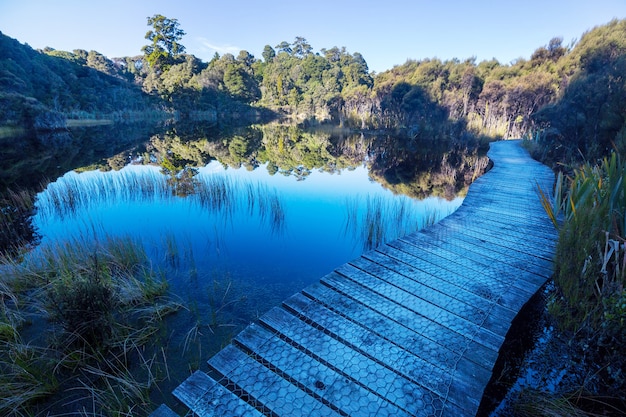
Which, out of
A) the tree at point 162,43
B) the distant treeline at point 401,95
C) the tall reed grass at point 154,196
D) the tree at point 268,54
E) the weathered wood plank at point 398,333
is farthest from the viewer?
the tree at point 268,54

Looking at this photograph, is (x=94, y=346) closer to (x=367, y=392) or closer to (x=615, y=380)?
(x=367, y=392)

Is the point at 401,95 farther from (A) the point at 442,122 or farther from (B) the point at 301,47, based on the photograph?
(B) the point at 301,47

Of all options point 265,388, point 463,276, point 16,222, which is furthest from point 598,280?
point 16,222

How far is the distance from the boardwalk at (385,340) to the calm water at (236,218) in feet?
2.36

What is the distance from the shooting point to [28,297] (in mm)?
2973

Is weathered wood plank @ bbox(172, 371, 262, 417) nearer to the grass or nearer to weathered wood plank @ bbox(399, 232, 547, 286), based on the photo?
weathered wood plank @ bbox(399, 232, 547, 286)

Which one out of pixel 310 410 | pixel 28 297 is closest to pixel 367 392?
pixel 310 410

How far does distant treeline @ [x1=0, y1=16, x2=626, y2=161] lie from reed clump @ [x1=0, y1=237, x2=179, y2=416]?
651 cm

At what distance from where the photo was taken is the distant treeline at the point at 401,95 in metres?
8.68

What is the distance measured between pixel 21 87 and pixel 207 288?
1437 inches

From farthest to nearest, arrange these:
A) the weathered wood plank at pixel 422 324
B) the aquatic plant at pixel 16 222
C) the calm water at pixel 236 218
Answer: the aquatic plant at pixel 16 222 → the calm water at pixel 236 218 → the weathered wood plank at pixel 422 324

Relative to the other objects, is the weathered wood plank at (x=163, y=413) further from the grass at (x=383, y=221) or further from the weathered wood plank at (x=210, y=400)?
the grass at (x=383, y=221)

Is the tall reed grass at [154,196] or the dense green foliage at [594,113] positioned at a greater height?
the dense green foliage at [594,113]

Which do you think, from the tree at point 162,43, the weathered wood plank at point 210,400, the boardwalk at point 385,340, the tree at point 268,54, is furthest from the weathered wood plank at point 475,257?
the tree at point 268,54
